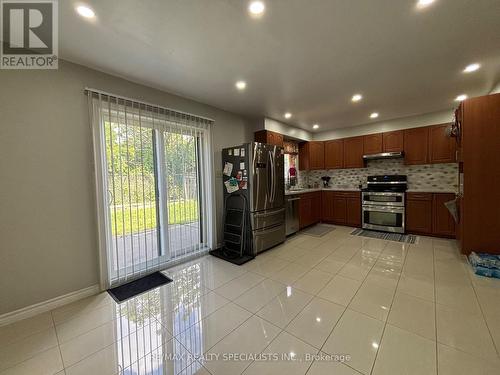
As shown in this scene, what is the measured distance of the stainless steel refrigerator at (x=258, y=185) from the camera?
3320mm

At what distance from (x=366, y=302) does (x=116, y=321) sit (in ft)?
8.01

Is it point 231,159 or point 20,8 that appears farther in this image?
point 231,159

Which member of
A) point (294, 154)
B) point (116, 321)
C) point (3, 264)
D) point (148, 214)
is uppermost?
point (294, 154)

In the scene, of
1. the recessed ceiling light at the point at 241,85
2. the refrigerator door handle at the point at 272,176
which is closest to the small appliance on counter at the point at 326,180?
the refrigerator door handle at the point at 272,176

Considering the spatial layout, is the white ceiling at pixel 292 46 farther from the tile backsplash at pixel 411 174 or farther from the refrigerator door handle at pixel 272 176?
the tile backsplash at pixel 411 174

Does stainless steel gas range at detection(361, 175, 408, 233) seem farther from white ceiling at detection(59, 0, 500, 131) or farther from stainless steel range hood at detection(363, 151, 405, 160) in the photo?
white ceiling at detection(59, 0, 500, 131)

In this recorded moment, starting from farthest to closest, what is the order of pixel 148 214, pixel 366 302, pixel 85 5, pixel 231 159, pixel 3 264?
pixel 231 159
pixel 148 214
pixel 366 302
pixel 3 264
pixel 85 5

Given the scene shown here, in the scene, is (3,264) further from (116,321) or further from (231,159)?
(231,159)

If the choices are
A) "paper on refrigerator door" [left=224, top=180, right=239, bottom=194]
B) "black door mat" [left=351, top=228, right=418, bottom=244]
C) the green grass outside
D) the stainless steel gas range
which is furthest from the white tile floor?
the stainless steel gas range

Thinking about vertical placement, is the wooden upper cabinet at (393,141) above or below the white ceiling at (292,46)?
below

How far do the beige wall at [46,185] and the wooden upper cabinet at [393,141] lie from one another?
528 centimetres

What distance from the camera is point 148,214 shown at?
2744 mm

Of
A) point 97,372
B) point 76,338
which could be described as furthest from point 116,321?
point 97,372

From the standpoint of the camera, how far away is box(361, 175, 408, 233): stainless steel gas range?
169 inches
